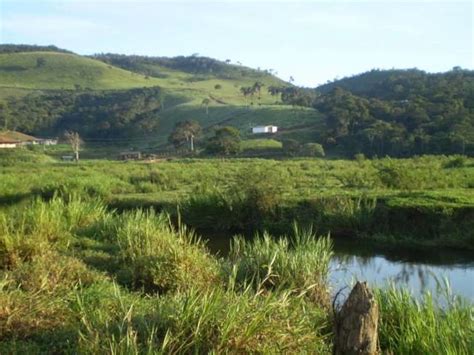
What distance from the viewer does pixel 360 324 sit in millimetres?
6273

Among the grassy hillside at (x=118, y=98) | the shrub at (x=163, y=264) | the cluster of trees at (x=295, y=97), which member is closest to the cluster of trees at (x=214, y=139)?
the grassy hillside at (x=118, y=98)

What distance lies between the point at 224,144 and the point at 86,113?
4662 centimetres

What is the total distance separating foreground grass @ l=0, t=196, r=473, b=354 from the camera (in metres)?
6.36

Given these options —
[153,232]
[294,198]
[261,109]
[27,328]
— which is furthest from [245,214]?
[261,109]

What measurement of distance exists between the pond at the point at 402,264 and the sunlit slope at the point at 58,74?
353ft

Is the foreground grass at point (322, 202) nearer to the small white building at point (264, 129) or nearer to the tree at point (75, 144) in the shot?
the tree at point (75, 144)

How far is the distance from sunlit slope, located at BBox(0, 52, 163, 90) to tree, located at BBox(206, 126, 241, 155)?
6406 cm

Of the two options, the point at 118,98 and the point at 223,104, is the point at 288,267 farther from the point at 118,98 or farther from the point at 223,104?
the point at 118,98

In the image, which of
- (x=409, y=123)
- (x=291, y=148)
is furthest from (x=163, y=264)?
(x=409, y=123)

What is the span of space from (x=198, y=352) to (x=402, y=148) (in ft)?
159

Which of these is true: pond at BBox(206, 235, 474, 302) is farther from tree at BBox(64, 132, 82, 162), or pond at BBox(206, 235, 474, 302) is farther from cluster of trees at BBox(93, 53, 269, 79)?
cluster of trees at BBox(93, 53, 269, 79)

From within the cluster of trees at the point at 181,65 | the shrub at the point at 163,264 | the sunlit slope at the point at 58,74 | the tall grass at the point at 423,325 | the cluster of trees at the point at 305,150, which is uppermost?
the cluster of trees at the point at 181,65

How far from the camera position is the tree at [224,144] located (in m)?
59.0

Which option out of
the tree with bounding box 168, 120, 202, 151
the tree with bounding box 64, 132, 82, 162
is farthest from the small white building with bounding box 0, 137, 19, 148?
the tree with bounding box 168, 120, 202, 151
